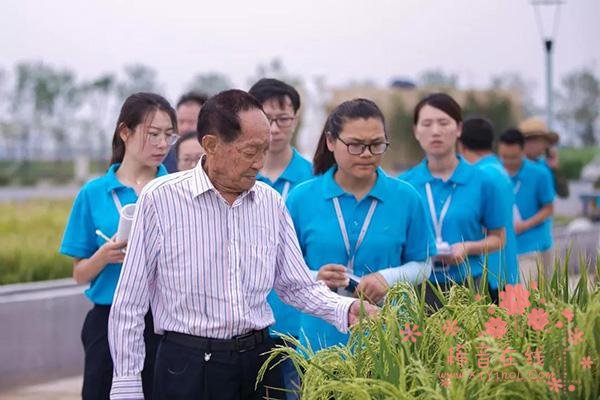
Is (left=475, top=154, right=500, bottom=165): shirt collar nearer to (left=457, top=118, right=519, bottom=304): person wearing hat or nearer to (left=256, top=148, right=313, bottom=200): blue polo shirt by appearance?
(left=457, top=118, right=519, bottom=304): person wearing hat

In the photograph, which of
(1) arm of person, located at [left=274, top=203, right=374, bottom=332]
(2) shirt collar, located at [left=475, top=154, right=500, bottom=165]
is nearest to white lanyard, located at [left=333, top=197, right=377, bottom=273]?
(1) arm of person, located at [left=274, top=203, right=374, bottom=332]

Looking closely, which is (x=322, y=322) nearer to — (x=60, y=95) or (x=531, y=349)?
(x=531, y=349)

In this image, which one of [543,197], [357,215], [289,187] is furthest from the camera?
[543,197]

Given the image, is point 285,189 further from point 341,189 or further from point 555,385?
point 555,385

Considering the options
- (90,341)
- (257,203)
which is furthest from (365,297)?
(90,341)

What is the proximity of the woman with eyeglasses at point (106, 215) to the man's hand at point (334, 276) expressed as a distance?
1.03 m

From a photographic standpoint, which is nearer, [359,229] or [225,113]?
[225,113]

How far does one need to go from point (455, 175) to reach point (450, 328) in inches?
121

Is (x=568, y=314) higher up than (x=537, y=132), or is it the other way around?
(x=537, y=132)

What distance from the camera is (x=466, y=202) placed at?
611 cm

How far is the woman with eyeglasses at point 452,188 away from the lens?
6.08m

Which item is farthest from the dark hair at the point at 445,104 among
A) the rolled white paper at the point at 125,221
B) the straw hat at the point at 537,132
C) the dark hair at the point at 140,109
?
the straw hat at the point at 537,132

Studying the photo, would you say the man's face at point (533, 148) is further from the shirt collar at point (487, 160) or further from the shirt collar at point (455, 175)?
the shirt collar at point (455, 175)

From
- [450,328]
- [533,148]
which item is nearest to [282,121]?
[450,328]
